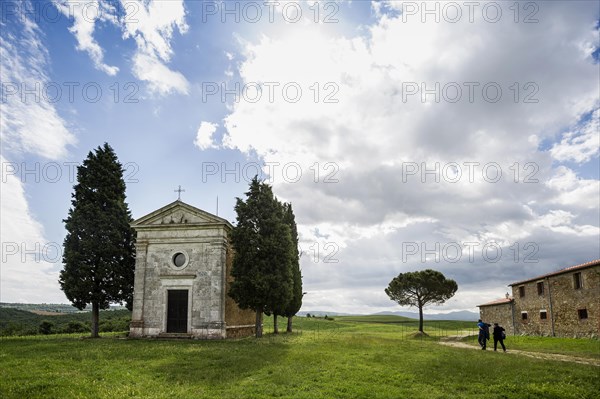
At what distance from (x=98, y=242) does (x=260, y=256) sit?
37.0 feet

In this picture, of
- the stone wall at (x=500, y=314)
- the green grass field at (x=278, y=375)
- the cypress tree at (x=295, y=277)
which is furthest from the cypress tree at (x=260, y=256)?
the stone wall at (x=500, y=314)

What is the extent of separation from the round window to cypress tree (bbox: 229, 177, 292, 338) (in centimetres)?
387

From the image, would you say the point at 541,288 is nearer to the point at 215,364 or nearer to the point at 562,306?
the point at 562,306

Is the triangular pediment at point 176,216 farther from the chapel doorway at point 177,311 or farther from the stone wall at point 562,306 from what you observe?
the stone wall at point 562,306

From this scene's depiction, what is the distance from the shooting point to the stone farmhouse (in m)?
27.3

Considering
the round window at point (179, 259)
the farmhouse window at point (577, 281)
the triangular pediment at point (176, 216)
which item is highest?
the triangular pediment at point (176, 216)

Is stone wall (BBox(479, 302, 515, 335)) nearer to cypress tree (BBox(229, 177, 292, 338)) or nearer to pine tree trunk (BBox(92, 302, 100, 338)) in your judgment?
cypress tree (BBox(229, 177, 292, 338))

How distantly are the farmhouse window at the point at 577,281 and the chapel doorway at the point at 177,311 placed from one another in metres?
28.2

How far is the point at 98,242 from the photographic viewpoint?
27000 millimetres

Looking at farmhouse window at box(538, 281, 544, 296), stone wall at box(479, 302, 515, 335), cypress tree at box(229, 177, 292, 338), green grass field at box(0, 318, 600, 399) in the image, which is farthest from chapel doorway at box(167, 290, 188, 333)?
stone wall at box(479, 302, 515, 335)

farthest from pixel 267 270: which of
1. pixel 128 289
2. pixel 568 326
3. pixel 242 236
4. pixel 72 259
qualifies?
pixel 568 326

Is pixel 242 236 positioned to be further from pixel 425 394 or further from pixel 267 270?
pixel 425 394

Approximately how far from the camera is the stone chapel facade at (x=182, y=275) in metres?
26.0

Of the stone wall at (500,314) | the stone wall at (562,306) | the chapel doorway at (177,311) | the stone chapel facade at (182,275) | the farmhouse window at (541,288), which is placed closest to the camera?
the stone chapel facade at (182,275)
